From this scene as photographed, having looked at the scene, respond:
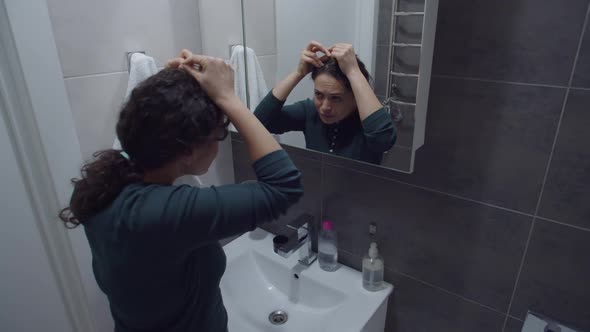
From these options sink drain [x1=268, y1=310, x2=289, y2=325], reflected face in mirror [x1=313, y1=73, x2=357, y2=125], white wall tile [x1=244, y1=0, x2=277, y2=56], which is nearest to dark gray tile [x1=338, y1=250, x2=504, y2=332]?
sink drain [x1=268, y1=310, x2=289, y2=325]

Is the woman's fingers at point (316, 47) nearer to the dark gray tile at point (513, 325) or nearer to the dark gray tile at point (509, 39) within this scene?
the dark gray tile at point (509, 39)

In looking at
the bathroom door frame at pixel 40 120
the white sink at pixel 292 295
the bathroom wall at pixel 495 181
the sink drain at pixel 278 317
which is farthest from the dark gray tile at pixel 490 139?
the bathroom door frame at pixel 40 120

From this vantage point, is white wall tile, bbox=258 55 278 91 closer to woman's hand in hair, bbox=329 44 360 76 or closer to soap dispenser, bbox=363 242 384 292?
woman's hand in hair, bbox=329 44 360 76

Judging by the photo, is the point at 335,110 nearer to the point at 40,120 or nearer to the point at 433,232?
the point at 433,232

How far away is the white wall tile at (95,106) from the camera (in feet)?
3.18

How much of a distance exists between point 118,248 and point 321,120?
2.09 feet

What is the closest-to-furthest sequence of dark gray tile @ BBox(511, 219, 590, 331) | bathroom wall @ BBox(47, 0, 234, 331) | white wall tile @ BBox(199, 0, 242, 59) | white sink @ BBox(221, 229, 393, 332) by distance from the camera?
dark gray tile @ BBox(511, 219, 590, 331)
bathroom wall @ BBox(47, 0, 234, 331)
white sink @ BBox(221, 229, 393, 332)
white wall tile @ BBox(199, 0, 242, 59)

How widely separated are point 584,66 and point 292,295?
1026mm

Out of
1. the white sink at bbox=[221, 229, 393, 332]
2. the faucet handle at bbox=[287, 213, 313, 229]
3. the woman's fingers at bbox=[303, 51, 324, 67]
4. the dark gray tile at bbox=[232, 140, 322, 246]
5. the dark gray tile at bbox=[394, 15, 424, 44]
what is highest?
the dark gray tile at bbox=[394, 15, 424, 44]

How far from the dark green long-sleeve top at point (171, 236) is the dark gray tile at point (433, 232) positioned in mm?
470

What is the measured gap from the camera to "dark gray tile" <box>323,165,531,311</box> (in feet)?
3.01

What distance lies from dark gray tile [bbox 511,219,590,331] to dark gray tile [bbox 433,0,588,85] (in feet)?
1.15

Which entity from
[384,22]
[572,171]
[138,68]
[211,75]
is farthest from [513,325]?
[138,68]

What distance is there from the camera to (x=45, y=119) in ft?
3.02
